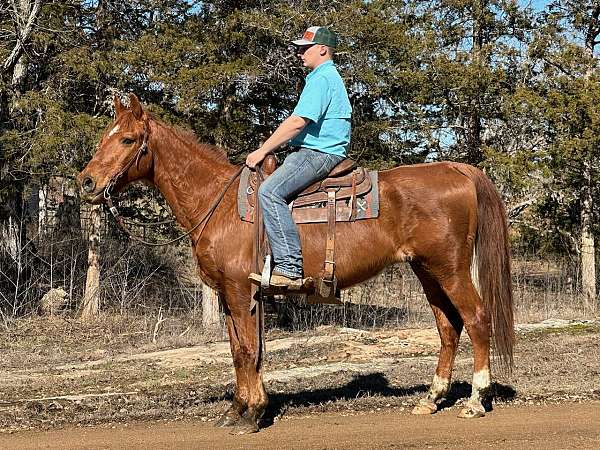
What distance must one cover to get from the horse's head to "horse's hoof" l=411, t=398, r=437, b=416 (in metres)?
3.39

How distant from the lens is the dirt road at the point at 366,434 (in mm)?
6000

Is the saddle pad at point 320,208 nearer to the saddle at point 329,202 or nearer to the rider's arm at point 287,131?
the saddle at point 329,202

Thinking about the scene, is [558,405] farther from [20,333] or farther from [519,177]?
[20,333]

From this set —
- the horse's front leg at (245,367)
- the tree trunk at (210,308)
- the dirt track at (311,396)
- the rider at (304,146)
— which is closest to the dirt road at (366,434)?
the dirt track at (311,396)

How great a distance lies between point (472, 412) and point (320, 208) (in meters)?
2.33

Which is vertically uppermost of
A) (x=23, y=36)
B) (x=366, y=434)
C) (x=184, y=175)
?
(x=23, y=36)

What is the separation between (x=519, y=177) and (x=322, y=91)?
434 inches

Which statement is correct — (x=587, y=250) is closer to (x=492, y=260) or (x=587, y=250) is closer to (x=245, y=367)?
(x=492, y=260)

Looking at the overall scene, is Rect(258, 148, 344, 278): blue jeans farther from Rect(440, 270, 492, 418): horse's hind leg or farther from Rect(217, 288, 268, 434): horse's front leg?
Rect(440, 270, 492, 418): horse's hind leg

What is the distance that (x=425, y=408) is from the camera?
7.07 metres

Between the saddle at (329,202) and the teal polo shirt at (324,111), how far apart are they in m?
0.27

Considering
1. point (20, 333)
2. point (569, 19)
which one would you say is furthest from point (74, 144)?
point (569, 19)

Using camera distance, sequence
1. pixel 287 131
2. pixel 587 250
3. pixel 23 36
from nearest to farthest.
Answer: pixel 287 131, pixel 23 36, pixel 587 250

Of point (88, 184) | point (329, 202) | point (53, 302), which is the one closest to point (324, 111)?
point (329, 202)
